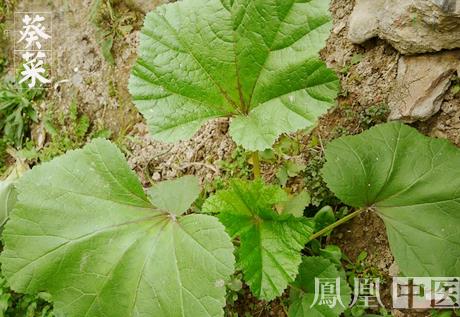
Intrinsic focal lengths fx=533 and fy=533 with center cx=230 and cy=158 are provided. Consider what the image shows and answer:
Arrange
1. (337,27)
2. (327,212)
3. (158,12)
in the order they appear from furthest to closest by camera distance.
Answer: (337,27), (327,212), (158,12)

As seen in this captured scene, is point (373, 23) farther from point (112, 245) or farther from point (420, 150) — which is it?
point (112, 245)

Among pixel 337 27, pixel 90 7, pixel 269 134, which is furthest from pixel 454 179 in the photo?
pixel 90 7

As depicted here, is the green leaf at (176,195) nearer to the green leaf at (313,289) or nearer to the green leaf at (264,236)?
the green leaf at (264,236)

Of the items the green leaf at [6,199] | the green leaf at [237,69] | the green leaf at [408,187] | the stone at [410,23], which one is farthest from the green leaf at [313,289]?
the green leaf at [6,199]

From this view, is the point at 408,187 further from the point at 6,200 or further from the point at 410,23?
A: the point at 6,200

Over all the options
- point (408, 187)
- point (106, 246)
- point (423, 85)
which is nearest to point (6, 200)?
point (106, 246)

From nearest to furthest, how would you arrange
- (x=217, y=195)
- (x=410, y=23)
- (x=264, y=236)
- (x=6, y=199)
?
(x=264, y=236) → (x=217, y=195) → (x=410, y=23) → (x=6, y=199)

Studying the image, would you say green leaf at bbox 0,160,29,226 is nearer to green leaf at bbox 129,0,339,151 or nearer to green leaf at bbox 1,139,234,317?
green leaf at bbox 1,139,234,317
